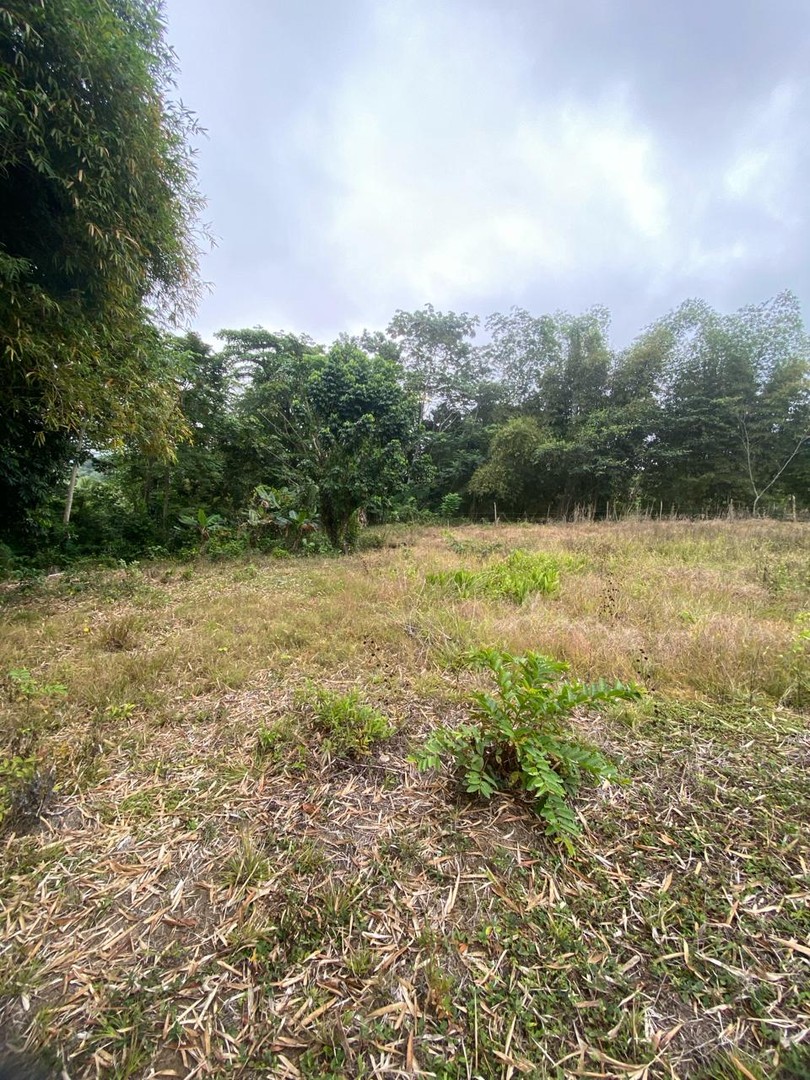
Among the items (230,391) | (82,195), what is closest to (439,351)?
(230,391)

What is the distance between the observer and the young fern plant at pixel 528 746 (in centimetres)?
131

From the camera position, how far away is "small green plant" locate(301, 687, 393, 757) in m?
1.64

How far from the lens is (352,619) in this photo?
3227mm

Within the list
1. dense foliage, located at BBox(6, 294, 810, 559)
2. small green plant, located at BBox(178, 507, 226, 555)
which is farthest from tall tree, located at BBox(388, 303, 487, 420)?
small green plant, located at BBox(178, 507, 226, 555)

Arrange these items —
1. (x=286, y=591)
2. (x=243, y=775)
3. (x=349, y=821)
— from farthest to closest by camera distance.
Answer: (x=286, y=591) → (x=243, y=775) → (x=349, y=821)

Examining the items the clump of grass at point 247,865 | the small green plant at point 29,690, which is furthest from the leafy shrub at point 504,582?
the small green plant at point 29,690

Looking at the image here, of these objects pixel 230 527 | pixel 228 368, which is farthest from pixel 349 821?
pixel 228 368

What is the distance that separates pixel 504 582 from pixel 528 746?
2.76 meters

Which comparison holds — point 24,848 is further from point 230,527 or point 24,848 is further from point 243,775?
point 230,527

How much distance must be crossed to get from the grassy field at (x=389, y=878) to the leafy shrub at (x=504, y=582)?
1.32 meters

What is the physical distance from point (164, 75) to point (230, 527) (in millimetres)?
6846

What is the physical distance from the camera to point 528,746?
4.53ft

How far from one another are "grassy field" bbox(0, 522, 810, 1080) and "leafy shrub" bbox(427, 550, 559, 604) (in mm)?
1322

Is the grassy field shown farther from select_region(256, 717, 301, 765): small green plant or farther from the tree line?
the tree line
